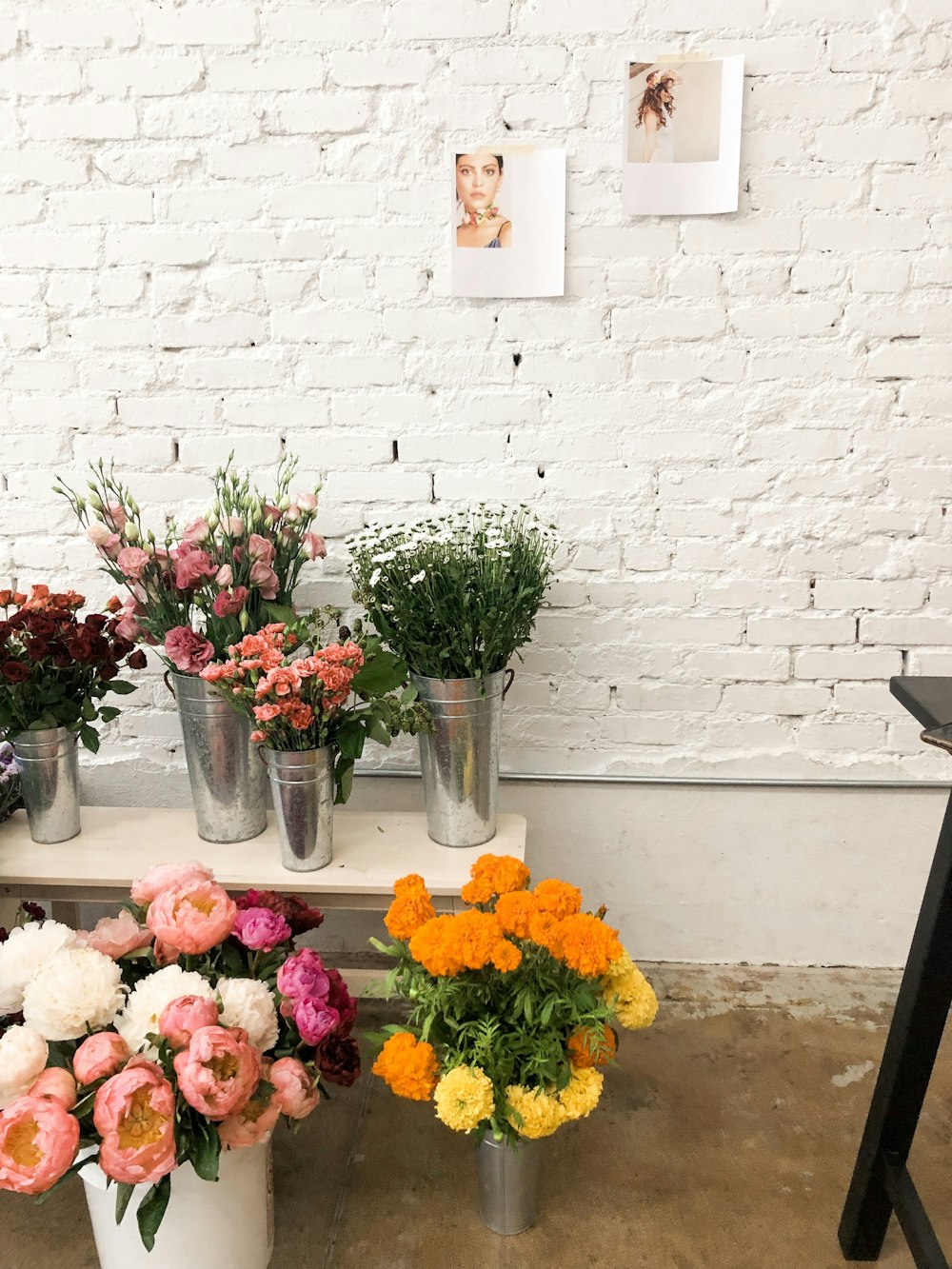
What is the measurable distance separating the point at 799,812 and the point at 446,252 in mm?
1341

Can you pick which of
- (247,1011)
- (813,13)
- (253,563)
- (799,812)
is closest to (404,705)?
(253,563)

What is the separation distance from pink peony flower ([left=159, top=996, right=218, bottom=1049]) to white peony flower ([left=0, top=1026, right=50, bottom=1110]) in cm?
15

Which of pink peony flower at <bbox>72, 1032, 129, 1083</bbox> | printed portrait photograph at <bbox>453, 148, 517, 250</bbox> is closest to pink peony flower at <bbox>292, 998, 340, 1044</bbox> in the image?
pink peony flower at <bbox>72, 1032, 129, 1083</bbox>

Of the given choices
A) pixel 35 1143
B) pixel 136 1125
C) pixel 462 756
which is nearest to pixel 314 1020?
pixel 136 1125

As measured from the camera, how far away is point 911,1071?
1438 mm

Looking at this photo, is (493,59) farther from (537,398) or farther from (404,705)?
(404,705)

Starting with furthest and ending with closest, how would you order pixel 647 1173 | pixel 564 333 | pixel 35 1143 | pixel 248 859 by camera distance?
1. pixel 564 333
2. pixel 248 859
3. pixel 647 1173
4. pixel 35 1143

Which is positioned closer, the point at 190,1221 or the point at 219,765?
the point at 190,1221

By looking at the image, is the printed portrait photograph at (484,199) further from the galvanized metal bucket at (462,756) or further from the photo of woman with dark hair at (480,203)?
the galvanized metal bucket at (462,756)

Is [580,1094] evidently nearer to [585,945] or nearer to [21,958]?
[585,945]

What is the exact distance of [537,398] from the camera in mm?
2037

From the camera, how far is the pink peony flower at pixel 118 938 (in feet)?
4.81

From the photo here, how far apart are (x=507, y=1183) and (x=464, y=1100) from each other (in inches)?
9.8

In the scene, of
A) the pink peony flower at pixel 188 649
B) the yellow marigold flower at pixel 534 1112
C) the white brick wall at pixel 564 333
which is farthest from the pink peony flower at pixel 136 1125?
the white brick wall at pixel 564 333
